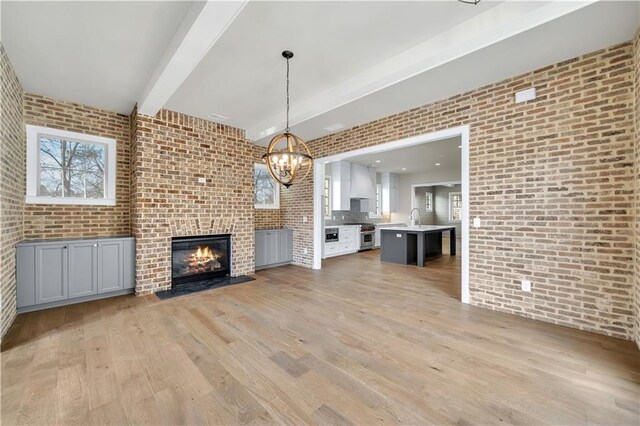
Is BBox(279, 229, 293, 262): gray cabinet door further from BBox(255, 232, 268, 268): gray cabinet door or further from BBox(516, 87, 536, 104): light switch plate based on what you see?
BBox(516, 87, 536, 104): light switch plate

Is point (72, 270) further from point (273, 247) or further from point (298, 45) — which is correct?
point (298, 45)

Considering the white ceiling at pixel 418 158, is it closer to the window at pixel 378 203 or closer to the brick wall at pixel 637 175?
the window at pixel 378 203

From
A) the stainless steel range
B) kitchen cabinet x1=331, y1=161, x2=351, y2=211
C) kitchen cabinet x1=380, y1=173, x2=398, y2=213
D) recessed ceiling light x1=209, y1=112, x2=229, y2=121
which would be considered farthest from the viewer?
kitchen cabinet x1=380, y1=173, x2=398, y2=213

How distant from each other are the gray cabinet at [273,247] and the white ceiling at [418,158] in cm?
290

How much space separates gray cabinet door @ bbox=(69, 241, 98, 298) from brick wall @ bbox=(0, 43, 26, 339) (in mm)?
536

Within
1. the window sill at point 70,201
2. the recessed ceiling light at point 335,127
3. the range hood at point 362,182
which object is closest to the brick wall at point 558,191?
the recessed ceiling light at point 335,127

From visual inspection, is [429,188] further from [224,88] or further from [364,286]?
[224,88]

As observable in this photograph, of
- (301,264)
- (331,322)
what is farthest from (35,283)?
(301,264)

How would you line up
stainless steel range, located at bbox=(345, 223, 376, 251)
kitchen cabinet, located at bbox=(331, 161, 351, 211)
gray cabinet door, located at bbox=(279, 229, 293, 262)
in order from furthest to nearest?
1. stainless steel range, located at bbox=(345, 223, 376, 251)
2. kitchen cabinet, located at bbox=(331, 161, 351, 211)
3. gray cabinet door, located at bbox=(279, 229, 293, 262)

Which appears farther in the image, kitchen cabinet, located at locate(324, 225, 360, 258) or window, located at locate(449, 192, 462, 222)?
window, located at locate(449, 192, 462, 222)

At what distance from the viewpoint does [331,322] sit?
10.0 feet

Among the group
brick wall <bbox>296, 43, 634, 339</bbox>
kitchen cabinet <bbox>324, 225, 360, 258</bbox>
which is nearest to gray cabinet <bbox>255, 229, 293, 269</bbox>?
kitchen cabinet <bbox>324, 225, 360, 258</bbox>

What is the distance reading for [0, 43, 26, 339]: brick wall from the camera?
2758mm

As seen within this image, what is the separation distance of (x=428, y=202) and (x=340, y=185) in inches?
288
